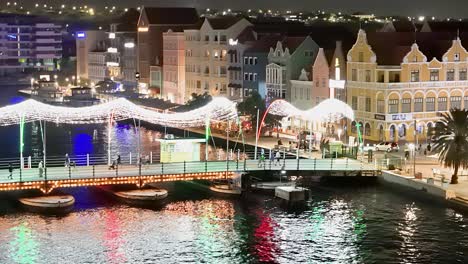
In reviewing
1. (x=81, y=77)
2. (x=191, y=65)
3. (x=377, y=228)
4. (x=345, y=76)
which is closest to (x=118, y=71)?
(x=81, y=77)

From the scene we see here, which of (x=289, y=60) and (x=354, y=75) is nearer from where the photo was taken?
(x=354, y=75)

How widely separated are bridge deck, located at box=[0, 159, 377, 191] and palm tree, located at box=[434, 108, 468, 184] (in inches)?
244

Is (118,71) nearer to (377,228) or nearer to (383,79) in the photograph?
(383,79)

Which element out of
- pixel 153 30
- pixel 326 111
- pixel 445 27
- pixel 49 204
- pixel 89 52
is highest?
pixel 153 30

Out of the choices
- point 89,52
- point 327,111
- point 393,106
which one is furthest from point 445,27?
point 89,52

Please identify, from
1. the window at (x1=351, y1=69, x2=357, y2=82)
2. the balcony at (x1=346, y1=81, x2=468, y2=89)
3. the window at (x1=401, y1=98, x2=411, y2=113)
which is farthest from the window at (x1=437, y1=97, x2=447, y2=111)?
the window at (x1=351, y1=69, x2=357, y2=82)

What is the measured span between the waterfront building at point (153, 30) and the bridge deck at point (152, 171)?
7590cm

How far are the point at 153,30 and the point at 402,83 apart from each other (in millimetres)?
68588

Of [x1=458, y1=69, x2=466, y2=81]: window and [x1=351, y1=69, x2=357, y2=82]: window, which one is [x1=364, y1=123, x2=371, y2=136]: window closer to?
[x1=351, y1=69, x2=357, y2=82]: window

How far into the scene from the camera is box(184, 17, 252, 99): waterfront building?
119812mm

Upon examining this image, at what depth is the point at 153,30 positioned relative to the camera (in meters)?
149

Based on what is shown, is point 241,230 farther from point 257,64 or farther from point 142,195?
point 257,64

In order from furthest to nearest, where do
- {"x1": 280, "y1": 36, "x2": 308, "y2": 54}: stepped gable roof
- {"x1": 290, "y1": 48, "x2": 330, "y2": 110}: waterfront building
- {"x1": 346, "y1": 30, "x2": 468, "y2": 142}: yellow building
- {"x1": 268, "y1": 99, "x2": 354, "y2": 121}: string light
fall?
{"x1": 280, "y1": 36, "x2": 308, "y2": 54}: stepped gable roof < {"x1": 290, "y1": 48, "x2": 330, "y2": 110}: waterfront building < {"x1": 346, "y1": 30, "x2": 468, "y2": 142}: yellow building < {"x1": 268, "y1": 99, "x2": 354, "y2": 121}: string light

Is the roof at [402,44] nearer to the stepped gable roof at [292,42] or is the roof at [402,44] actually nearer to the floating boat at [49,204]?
the stepped gable roof at [292,42]
